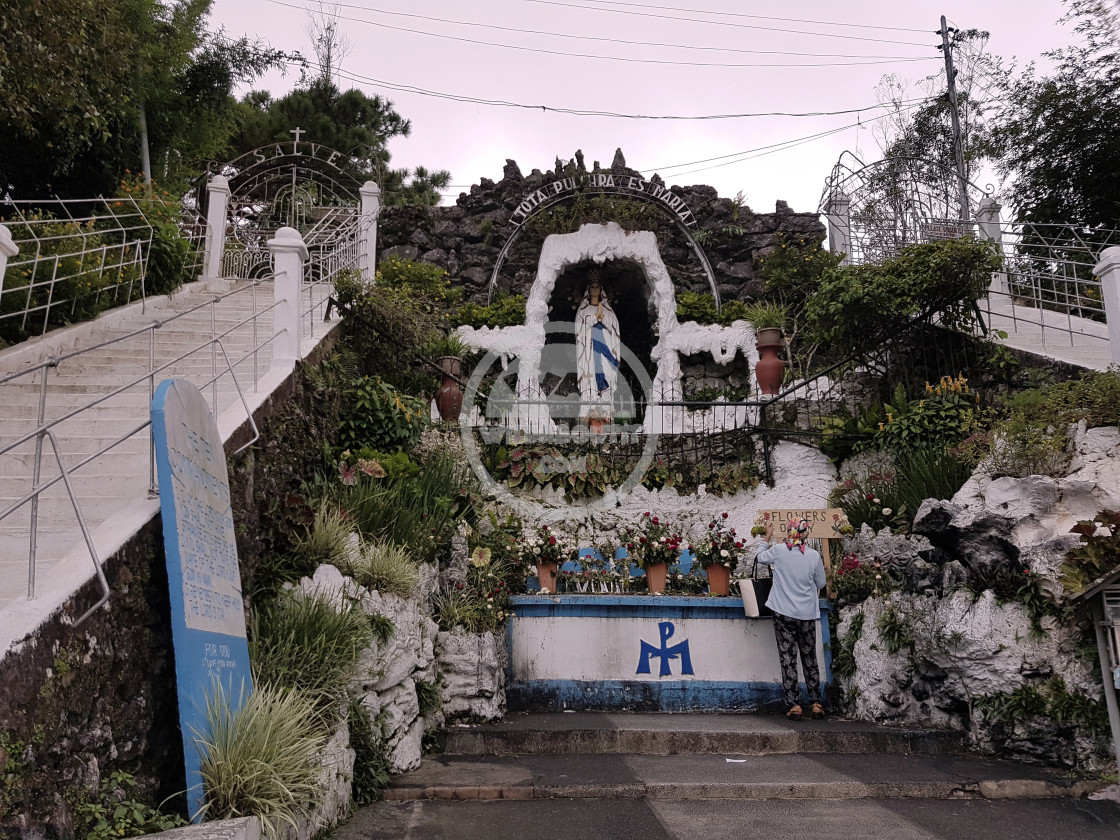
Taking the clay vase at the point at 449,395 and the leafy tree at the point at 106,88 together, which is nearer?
the leafy tree at the point at 106,88

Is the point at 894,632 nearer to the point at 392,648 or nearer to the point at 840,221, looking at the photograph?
the point at 392,648

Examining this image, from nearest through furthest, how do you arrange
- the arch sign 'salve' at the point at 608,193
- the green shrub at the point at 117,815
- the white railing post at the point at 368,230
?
the green shrub at the point at 117,815
the white railing post at the point at 368,230
the arch sign 'salve' at the point at 608,193

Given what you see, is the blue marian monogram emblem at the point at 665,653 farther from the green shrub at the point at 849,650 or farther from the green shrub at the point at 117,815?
the green shrub at the point at 117,815

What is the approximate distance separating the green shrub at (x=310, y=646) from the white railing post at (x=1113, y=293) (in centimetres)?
769

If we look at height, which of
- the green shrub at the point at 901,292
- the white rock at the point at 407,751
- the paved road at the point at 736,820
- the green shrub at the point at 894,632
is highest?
the green shrub at the point at 901,292

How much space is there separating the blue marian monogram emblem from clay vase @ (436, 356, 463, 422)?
4272 millimetres

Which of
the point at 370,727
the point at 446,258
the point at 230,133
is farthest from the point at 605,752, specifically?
the point at 230,133

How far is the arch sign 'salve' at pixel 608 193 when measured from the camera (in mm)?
13734

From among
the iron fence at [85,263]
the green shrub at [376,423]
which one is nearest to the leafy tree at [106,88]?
the iron fence at [85,263]

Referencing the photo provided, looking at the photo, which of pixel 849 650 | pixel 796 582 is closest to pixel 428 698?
pixel 796 582

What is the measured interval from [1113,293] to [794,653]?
512 centimetres

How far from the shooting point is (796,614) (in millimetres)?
6574

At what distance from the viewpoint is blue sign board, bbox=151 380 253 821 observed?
338 cm

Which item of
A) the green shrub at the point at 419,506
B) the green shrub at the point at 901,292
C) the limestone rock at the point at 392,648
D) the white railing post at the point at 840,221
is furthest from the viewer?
the white railing post at the point at 840,221
